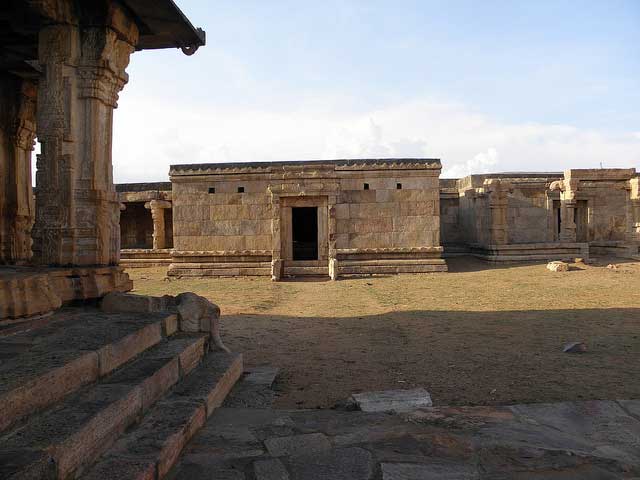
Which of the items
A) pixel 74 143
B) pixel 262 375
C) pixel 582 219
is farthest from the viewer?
pixel 582 219

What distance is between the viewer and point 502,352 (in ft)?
19.1

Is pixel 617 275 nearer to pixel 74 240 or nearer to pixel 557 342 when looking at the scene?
pixel 557 342

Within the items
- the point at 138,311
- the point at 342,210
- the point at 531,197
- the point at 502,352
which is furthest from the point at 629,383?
the point at 531,197

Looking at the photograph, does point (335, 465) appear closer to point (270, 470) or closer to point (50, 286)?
point (270, 470)

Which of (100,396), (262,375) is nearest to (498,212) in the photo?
(262,375)

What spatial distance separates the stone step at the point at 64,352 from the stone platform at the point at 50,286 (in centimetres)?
16

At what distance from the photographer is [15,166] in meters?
7.52

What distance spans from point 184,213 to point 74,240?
11.5 metres

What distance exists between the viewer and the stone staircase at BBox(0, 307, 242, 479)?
2201 millimetres

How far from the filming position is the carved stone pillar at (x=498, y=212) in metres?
17.3

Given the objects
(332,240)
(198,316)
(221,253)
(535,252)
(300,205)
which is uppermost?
(300,205)

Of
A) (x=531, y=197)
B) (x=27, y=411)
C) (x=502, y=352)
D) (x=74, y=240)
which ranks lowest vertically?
(x=502, y=352)

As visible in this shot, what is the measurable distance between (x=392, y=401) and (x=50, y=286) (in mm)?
3117

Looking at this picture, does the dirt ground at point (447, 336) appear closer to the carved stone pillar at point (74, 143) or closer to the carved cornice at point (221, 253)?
the carved stone pillar at point (74, 143)
